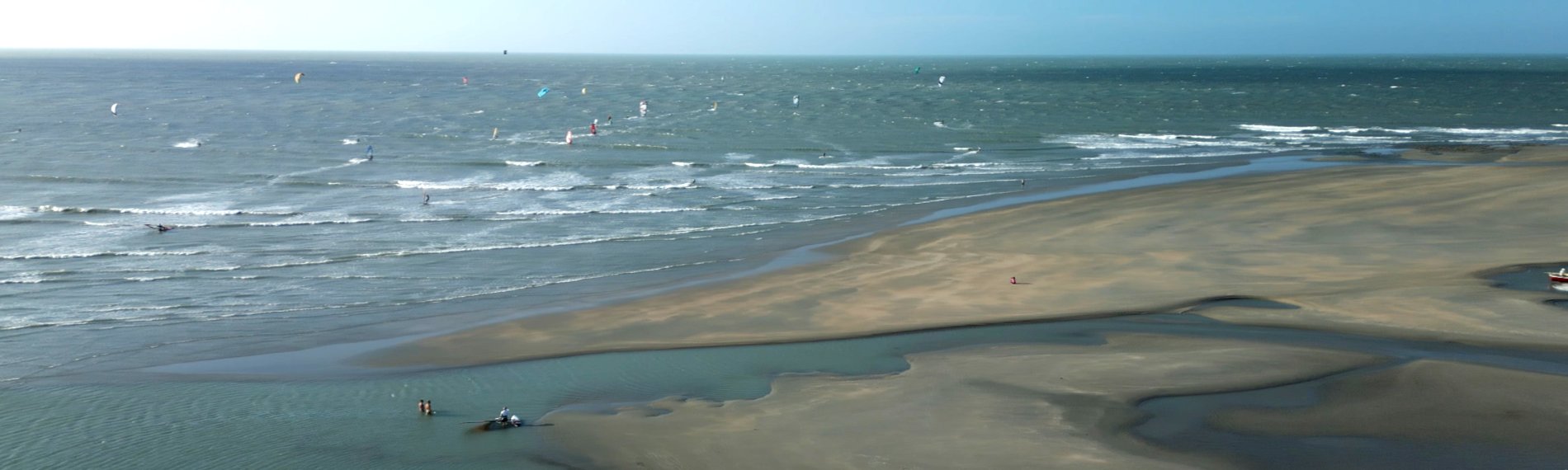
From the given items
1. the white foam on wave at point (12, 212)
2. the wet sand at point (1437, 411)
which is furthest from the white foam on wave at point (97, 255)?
the wet sand at point (1437, 411)

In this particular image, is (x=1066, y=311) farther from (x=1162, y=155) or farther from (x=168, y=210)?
(x=1162, y=155)

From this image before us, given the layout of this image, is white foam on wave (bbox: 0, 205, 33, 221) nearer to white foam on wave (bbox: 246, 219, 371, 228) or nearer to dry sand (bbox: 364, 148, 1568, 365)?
white foam on wave (bbox: 246, 219, 371, 228)

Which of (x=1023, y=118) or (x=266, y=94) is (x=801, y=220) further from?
(x=266, y=94)

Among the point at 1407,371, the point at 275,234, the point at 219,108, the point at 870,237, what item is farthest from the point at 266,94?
the point at 1407,371

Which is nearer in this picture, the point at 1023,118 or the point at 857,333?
the point at 857,333

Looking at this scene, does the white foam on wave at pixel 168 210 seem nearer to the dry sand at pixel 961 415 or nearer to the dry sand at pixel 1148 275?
the dry sand at pixel 1148 275

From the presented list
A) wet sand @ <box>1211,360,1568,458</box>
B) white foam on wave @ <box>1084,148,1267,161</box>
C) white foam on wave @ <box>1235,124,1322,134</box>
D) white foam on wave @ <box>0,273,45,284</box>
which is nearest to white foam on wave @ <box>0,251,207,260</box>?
white foam on wave @ <box>0,273,45,284</box>
